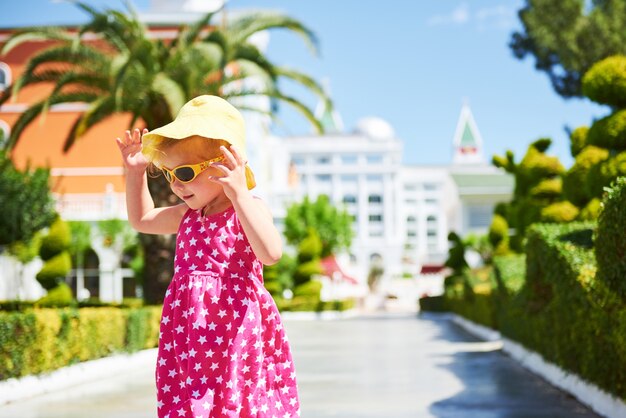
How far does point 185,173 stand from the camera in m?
3.76

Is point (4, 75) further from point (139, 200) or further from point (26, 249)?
point (139, 200)

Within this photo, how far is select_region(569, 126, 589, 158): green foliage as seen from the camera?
15656 millimetres

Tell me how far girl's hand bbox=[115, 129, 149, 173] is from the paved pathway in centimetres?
476

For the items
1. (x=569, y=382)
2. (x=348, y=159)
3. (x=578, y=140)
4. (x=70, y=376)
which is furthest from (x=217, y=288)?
(x=348, y=159)

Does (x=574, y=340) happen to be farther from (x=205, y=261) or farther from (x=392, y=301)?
(x=392, y=301)

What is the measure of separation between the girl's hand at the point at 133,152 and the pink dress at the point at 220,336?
0.47m

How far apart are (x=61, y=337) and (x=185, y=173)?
8305mm

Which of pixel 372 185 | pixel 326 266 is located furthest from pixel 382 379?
pixel 372 185

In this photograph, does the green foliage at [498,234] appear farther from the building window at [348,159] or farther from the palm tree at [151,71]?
the building window at [348,159]

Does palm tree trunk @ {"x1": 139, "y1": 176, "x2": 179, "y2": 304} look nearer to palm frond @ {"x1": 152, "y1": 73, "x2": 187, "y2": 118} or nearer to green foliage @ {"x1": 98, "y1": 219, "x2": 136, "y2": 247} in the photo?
palm frond @ {"x1": 152, "y1": 73, "x2": 187, "y2": 118}

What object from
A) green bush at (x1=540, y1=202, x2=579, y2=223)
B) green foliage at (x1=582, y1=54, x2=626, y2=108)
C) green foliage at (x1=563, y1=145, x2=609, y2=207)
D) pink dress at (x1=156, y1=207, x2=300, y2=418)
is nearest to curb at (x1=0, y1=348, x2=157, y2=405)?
pink dress at (x1=156, y1=207, x2=300, y2=418)

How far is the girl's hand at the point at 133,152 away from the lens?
4.17 metres

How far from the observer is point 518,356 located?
48.1 ft

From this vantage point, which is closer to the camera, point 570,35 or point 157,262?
point 157,262
